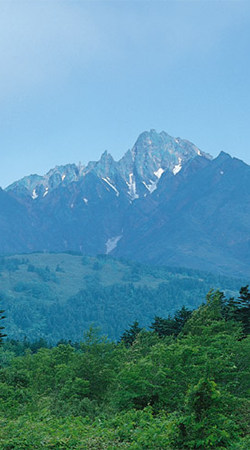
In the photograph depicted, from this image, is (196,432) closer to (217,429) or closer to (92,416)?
(217,429)

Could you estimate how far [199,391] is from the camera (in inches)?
886

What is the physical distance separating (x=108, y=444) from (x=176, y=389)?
1328 cm

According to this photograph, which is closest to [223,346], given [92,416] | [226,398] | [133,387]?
[133,387]

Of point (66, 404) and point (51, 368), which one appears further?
point (51, 368)

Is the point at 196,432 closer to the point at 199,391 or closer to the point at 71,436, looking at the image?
the point at 199,391

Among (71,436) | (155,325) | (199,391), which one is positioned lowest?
(71,436)

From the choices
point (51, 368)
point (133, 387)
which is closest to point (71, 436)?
point (133, 387)

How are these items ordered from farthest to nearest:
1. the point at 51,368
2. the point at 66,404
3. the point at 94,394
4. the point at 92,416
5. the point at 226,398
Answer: the point at 51,368 → the point at 94,394 → the point at 66,404 → the point at 92,416 → the point at 226,398

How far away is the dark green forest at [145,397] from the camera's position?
2269 centimetres

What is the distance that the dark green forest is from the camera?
2269 cm

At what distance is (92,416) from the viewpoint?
40.1m

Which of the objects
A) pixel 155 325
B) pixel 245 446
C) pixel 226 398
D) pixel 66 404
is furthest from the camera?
pixel 155 325

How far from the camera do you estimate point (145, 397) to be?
3553cm

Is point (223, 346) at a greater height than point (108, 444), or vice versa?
point (223, 346)
